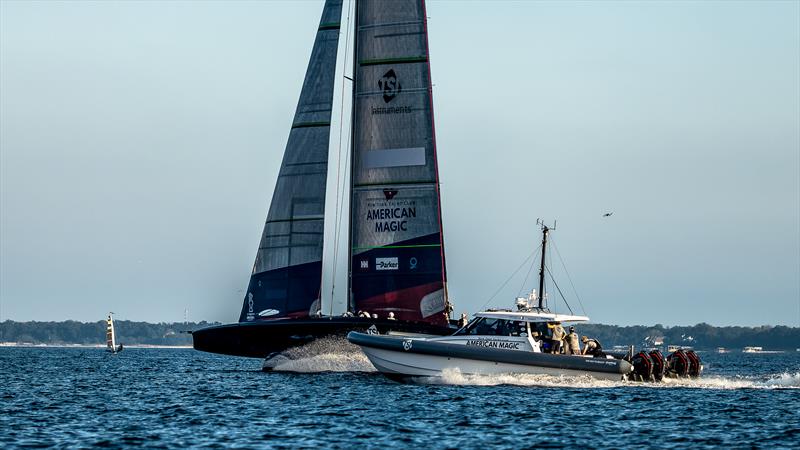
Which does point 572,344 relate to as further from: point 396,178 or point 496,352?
point 396,178

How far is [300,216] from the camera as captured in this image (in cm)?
5009

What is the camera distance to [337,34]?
170ft

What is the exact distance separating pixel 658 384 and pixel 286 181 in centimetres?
1733

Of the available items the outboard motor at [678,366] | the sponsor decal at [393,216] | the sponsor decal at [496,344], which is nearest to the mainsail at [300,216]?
the sponsor decal at [393,216]

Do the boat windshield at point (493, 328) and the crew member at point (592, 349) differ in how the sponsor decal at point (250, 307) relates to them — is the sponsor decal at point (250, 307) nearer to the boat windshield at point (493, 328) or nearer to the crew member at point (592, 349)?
the boat windshield at point (493, 328)

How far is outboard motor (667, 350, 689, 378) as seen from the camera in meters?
44.4

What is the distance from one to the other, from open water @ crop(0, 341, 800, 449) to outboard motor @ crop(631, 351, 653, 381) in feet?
2.45

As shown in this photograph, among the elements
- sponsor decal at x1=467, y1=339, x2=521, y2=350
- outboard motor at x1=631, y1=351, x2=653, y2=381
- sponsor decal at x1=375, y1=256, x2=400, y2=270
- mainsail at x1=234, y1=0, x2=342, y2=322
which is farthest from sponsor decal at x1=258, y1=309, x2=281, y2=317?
outboard motor at x1=631, y1=351, x2=653, y2=381

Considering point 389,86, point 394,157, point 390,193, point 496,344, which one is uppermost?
point 389,86

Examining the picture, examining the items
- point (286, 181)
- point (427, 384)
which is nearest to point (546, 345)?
point (427, 384)

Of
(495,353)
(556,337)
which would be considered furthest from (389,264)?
(556,337)

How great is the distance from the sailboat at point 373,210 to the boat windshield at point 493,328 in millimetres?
7023

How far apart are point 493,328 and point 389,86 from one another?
43.0 feet

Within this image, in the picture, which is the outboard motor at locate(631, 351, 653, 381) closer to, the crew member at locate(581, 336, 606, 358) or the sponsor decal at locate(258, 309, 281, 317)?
the crew member at locate(581, 336, 606, 358)
